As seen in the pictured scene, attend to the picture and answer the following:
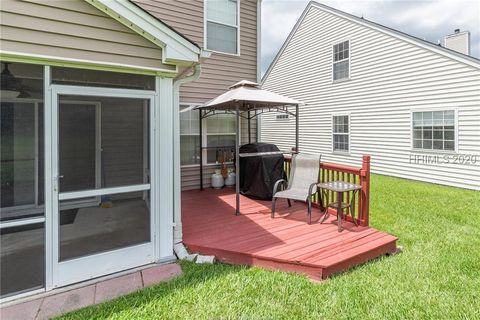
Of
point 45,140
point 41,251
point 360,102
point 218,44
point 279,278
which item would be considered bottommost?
point 279,278

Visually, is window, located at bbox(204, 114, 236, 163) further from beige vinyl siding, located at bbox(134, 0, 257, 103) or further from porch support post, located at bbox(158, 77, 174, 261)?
porch support post, located at bbox(158, 77, 174, 261)

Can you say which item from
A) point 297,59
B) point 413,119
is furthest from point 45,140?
point 297,59

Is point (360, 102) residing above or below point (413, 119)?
above

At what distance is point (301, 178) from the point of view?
198 inches

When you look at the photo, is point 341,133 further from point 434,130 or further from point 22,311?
point 22,311

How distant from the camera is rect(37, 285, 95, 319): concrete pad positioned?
2.49 m

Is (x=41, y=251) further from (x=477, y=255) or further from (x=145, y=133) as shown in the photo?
(x=477, y=255)

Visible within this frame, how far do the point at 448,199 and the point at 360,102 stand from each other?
199 inches

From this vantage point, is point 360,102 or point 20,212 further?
point 360,102

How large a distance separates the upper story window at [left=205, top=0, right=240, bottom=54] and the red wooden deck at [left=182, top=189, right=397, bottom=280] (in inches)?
168

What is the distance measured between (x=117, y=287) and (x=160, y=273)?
1.54 ft

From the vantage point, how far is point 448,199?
21.0 feet

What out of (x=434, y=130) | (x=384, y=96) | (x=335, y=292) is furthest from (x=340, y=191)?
(x=384, y=96)

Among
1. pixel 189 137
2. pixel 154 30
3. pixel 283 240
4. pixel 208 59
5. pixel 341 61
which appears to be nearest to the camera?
pixel 154 30
